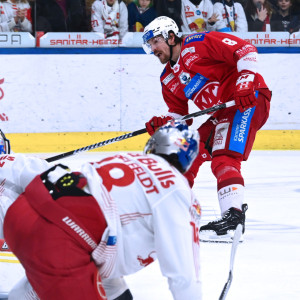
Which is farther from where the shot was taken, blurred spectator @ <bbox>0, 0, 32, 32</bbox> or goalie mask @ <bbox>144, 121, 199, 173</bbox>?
blurred spectator @ <bbox>0, 0, 32, 32</bbox>

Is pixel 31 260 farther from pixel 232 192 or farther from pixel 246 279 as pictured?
pixel 232 192

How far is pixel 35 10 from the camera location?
7.16m

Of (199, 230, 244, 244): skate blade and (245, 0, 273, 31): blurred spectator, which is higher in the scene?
(245, 0, 273, 31): blurred spectator

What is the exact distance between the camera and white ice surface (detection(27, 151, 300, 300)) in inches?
101

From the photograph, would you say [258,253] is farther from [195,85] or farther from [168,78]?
[168,78]

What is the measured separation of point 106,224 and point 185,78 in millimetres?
2091

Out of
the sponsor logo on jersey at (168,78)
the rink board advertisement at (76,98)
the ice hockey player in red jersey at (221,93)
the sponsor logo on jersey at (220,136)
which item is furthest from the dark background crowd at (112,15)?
the sponsor logo on jersey at (220,136)

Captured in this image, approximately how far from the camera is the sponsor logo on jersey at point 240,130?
11.1 feet

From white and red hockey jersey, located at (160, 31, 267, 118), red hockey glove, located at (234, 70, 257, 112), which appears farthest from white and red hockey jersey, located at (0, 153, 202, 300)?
white and red hockey jersey, located at (160, 31, 267, 118)

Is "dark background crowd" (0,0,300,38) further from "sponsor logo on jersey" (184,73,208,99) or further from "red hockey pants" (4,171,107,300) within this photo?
"red hockey pants" (4,171,107,300)

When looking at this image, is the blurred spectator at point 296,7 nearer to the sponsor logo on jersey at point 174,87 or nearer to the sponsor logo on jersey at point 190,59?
the sponsor logo on jersey at point 174,87

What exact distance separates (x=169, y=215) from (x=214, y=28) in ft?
19.2

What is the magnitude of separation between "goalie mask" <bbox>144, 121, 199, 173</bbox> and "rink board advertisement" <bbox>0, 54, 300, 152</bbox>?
16.7 feet

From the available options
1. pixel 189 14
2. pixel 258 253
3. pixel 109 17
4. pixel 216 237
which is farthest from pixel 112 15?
pixel 258 253
